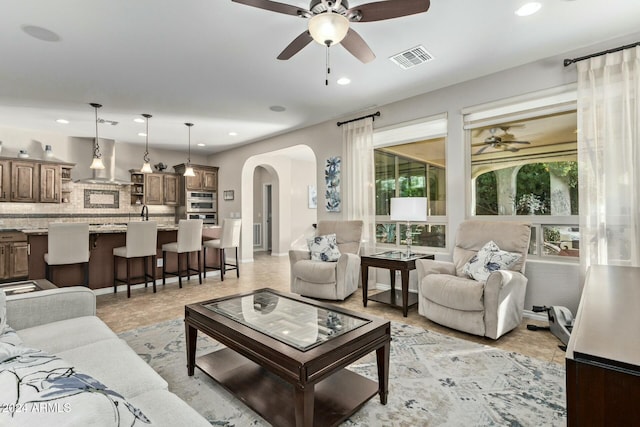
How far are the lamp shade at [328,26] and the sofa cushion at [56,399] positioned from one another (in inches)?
75.2

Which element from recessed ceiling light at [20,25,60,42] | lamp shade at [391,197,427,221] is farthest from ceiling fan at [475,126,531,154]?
recessed ceiling light at [20,25,60,42]

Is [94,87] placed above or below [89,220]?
above

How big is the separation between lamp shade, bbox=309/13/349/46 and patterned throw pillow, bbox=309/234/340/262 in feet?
9.36

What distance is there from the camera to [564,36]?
288 centimetres

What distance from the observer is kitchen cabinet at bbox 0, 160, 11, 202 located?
544cm

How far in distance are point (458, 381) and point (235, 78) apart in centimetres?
356

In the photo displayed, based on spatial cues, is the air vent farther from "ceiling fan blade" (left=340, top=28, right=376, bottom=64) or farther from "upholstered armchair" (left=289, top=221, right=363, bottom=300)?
"upholstered armchair" (left=289, top=221, right=363, bottom=300)

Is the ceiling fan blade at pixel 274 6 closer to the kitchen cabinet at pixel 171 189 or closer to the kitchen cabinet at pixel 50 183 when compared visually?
the kitchen cabinet at pixel 50 183

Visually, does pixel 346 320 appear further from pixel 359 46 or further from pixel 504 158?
pixel 504 158

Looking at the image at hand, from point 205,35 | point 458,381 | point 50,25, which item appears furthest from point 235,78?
point 458,381

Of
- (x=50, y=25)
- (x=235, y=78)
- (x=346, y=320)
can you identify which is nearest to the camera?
(x=346, y=320)

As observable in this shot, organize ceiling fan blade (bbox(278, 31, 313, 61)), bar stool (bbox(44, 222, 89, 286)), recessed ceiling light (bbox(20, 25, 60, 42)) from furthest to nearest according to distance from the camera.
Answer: bar stool (bbox(44, 222, 89, 286)) < recessed ceiling light (bbox(20, 25, 60, 42)) < ceiling fan blade (bbox(278, 31, 313, 61))

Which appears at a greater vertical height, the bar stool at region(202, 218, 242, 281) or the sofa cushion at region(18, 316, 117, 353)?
the bar stool at region(202, 218, 242, 281)

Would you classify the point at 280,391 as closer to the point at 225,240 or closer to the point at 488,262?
the point at 488,262
